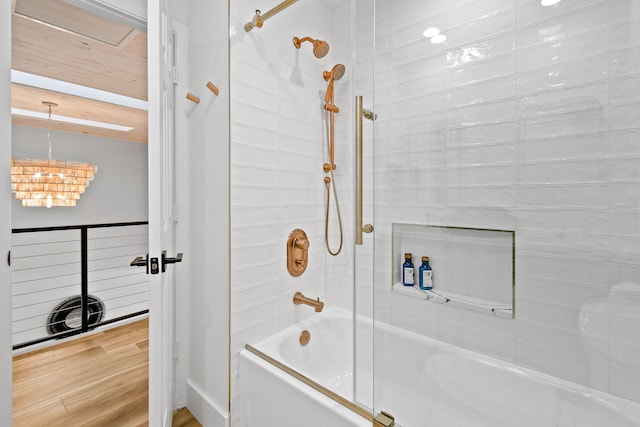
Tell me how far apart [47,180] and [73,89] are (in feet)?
3.62

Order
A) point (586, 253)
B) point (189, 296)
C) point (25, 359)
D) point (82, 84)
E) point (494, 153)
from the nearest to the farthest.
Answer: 1. point (586, 253)
2. point (494, 153)
3. point (189, 296)
4. point (25, 359)
5. point (82, 84)

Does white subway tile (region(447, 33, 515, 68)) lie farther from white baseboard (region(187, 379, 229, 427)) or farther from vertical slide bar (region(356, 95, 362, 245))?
white baseboard (region(187, 379, 229, 427))

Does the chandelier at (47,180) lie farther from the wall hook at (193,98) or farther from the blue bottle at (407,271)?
the blue bottle at (407,271)

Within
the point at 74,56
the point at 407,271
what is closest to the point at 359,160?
the point at 407,271

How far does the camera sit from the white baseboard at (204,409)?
5.17ft

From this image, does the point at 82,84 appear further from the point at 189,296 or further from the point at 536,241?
the point at 536,241

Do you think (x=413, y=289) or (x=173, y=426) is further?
Result: (x=173, y=426)

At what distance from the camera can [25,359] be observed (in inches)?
92.4

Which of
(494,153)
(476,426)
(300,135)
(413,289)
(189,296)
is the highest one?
(300,135)

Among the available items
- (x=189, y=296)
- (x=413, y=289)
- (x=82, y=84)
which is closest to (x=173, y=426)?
(x=189, y=296)

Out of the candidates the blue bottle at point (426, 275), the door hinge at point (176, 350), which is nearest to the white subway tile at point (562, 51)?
the blue bottle at point (426, 275)

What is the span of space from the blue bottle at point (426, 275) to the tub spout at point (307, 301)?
0.77 meters

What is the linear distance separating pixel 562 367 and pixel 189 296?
5.90 ft

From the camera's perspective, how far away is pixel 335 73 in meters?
1.96
